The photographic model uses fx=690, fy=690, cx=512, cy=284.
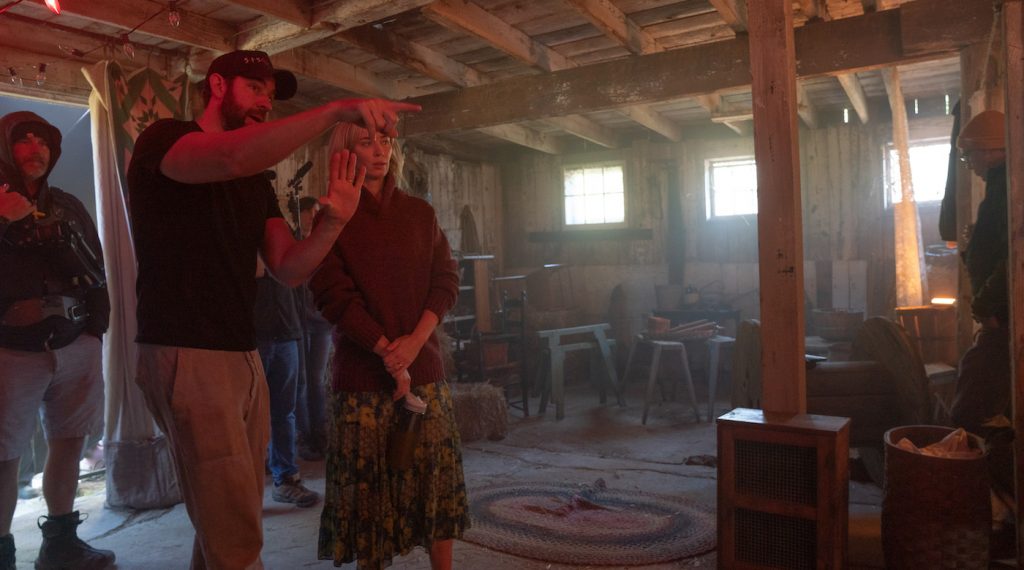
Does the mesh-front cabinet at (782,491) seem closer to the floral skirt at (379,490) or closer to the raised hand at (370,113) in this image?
the floral skirt at (379,490)

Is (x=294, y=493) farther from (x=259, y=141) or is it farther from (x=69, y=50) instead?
(x=259, y=141)

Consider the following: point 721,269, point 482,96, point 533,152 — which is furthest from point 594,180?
point 482,96

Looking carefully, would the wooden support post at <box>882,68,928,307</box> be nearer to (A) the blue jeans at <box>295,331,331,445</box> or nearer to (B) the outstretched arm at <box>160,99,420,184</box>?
(A) the blue jeans at <box>295,331,331,445</box>

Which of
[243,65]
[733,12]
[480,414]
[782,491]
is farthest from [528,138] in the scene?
[243,65]

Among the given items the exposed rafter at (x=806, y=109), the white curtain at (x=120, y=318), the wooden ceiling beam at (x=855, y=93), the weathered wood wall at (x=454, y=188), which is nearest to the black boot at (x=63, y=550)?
the white curtain at (x=120, y=318)

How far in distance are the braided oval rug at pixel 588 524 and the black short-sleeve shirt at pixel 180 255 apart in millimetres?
2150

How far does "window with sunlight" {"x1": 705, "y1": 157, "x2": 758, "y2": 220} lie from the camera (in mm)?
8609

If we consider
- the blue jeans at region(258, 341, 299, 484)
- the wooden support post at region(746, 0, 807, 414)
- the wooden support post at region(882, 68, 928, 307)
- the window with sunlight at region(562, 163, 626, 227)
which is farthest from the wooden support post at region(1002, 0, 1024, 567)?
the window with sunlight at region(562, 163, 626, 227)

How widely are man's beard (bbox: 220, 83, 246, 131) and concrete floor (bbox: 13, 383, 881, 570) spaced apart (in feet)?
7.20

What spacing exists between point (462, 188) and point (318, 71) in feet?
13.4

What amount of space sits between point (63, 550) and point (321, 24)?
296 cm

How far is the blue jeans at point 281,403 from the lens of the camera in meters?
4.30

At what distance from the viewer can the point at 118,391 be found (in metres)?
4.14

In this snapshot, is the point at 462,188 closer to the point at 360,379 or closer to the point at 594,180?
the point at 594,180
